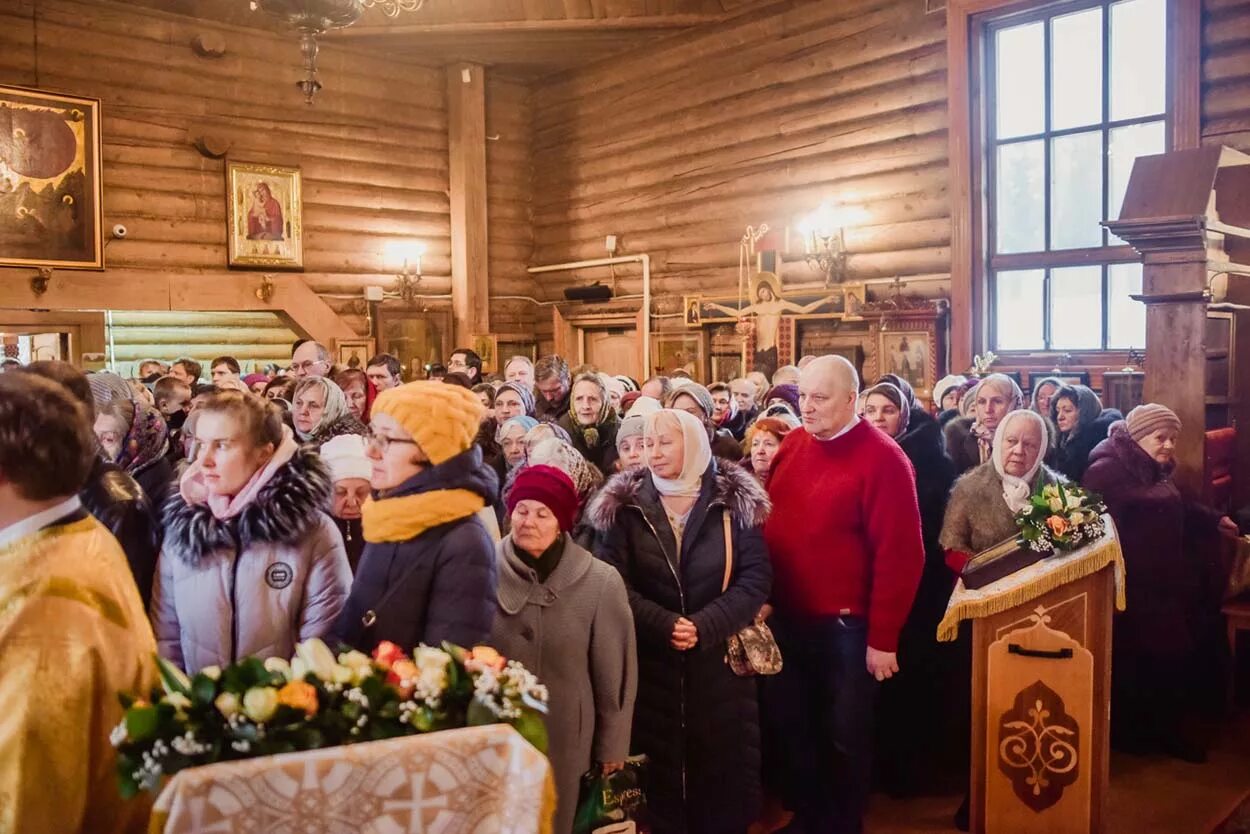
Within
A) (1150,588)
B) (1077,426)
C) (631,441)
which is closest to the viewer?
(631,441)

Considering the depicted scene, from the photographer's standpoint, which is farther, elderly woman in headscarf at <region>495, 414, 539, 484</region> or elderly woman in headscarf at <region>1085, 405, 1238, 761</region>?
elderly woman in headscarf at <region>495, 414, 539, 484</region>

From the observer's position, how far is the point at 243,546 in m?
2.78

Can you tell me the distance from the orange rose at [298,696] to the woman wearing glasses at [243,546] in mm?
692

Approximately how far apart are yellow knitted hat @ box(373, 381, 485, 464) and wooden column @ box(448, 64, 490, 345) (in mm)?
12104

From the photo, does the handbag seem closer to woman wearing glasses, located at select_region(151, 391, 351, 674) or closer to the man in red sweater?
the man in red sweater

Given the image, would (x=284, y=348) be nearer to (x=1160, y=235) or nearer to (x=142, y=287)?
(x=142, y=287)

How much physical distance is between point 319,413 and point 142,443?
1.33 meters

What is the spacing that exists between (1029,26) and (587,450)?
651 cm

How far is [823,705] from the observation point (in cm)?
412

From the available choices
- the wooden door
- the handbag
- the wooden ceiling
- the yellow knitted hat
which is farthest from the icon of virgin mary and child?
the yellow knitted hat

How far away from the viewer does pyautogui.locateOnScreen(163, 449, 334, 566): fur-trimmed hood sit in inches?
109

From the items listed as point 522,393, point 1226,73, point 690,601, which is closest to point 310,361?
point 522,393

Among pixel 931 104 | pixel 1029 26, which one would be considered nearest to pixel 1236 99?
pixel 1029 26

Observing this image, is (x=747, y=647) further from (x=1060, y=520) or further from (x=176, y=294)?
(x=176, y=294)
